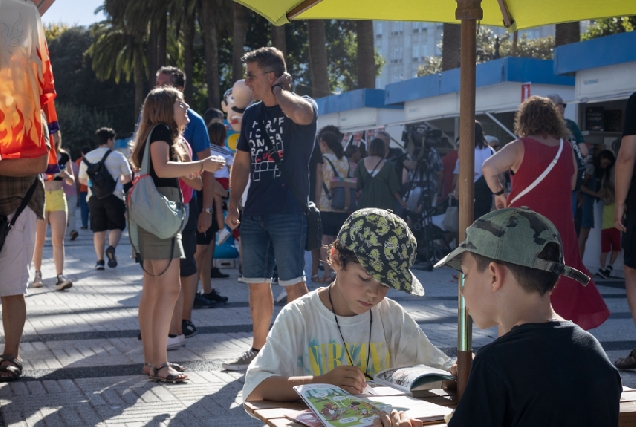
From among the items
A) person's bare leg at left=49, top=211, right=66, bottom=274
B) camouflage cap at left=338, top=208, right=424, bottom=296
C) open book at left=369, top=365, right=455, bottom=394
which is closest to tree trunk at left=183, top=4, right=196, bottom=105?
person's bare leg at left=49, top=211, right=66, bottom=274

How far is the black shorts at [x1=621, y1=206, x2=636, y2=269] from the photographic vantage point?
5.99 metres

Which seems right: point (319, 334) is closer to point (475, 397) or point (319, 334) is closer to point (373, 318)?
point (373, 318)

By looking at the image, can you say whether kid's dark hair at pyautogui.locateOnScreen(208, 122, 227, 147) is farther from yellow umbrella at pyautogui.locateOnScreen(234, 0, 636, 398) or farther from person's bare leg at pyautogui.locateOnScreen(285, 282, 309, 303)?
yellow umbrella at pyautogui.locateOnScreen(234, 0, 636, 398)

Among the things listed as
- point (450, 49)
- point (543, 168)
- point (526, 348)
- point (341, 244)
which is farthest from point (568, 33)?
point (526, 348)

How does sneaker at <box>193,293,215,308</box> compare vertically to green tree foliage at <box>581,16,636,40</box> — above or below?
below

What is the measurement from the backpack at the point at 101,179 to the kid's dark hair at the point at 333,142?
3148 mm

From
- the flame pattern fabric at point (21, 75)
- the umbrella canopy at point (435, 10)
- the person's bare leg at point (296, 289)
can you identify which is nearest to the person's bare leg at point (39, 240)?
the person's bare leg at point (296, 289)

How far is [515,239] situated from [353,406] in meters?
0.61

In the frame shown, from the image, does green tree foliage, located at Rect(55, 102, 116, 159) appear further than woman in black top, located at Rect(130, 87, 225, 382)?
Yes

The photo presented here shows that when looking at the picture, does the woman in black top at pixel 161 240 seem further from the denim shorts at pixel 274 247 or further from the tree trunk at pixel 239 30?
the tree trunk at pixel 239 30

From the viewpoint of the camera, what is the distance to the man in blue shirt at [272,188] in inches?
227

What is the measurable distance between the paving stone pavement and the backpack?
1.84m

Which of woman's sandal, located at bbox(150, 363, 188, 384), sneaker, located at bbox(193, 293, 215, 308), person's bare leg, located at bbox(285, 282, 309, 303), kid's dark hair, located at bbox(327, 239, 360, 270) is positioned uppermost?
kid's dark hair, located at bbox(327, 239, 360, 270)

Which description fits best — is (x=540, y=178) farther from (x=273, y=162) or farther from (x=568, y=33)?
(x=568, y=33)
